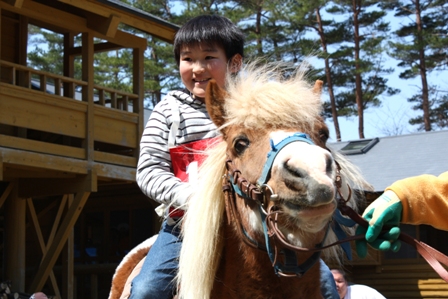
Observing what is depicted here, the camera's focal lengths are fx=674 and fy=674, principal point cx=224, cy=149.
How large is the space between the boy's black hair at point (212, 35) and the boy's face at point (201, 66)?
0.03 metres

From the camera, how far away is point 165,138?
10.5 feet

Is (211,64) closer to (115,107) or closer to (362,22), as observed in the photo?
(115,107)

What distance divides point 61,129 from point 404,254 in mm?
7283

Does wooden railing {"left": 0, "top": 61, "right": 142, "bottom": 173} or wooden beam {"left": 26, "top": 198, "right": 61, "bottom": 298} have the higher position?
wooden railing {"left": 0, "top": 61, "right": 142, "bottom": 173}

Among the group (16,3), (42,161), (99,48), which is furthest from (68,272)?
(16,3)

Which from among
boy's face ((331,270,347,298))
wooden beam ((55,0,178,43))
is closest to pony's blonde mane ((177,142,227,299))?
boy's face ((331,270,347,298))

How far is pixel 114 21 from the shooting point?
11.5 m

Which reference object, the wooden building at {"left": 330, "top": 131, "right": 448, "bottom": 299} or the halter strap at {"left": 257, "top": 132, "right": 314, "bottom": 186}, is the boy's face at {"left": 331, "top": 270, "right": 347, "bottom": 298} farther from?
the wooden building at {"left": 330, "top": 131, "right": 448, "bottom": 299}

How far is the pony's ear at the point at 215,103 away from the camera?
2770 millimetres

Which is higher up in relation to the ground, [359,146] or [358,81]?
[358,81]

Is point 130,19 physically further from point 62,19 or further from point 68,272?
point 68,272

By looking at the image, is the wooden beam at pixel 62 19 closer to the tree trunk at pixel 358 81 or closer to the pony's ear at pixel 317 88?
the pony's ear at pixel 317 88

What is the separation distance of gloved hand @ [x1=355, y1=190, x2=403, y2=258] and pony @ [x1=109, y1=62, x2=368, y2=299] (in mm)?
138

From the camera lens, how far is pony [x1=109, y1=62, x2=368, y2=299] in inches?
90.4
